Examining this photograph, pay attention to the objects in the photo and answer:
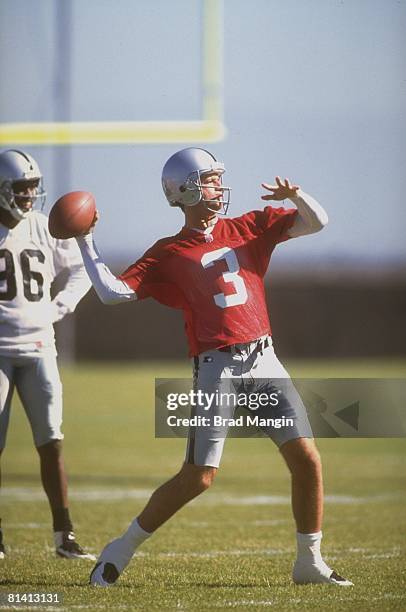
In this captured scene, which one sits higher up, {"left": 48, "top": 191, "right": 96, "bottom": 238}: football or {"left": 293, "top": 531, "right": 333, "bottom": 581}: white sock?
{"left": 48, "top": 191, "right": 96, "bottom": 238}: football

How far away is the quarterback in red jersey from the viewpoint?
422 centimetres

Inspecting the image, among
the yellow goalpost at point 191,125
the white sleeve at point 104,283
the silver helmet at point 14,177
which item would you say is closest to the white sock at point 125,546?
the white sleeve at point 104,283

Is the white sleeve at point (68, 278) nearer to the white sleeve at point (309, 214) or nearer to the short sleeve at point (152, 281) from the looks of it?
the short sleeve at point (152, 281)

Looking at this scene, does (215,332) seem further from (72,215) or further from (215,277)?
(72,215)

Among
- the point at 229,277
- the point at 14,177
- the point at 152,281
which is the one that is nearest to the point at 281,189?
the point at 229,277

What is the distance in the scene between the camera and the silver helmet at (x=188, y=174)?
4.33 meters

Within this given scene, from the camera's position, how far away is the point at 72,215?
4266 mm

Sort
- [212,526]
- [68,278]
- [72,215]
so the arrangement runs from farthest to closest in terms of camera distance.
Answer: [212,526], [68,278], [72,215]

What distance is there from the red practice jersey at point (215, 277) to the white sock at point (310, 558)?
0.75 meters

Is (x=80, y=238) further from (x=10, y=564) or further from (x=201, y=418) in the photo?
(x=10, y=564)

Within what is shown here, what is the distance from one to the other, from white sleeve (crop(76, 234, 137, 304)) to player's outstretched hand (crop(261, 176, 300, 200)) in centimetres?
59

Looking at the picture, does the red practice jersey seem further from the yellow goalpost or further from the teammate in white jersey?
the yellow goalpost

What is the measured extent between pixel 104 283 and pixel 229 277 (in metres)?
0.46

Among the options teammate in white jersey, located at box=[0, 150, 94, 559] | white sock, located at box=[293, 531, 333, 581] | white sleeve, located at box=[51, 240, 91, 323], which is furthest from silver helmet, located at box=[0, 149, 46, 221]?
white sock, located at box=[293, 531, 333, 581]
